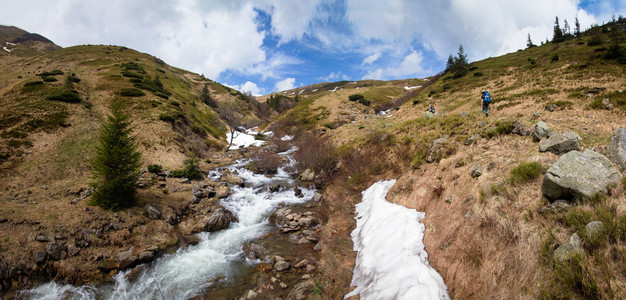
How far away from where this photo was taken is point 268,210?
15633mm

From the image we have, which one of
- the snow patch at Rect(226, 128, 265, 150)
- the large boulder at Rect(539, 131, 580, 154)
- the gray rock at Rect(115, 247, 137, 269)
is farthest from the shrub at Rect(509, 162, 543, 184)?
the snow patch at Rect(226, 128, 265, 150)

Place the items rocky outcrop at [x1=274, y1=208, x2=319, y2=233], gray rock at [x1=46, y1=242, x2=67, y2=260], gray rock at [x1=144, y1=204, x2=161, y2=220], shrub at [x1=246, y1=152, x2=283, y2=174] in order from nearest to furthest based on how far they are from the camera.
Result: gray rock at [x1=46, y1=242, x2=67, y2=260]
gray rock at [x1=144, y1=204, x2=161, y2=220]
rocky outcrop at [x1=274, y1=208, x2=319, y2=233]
shrub at [x1=246, y1=152, x2=283, y2=174]

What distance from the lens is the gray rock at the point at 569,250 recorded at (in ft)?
12.6

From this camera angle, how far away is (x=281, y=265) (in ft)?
30.2

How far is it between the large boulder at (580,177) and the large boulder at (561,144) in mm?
2383

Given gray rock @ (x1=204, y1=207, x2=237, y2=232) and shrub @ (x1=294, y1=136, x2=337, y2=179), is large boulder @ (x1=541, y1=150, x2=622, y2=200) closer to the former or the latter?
gray rock @ (x1=204, y1=207, x2=237, y2=232)

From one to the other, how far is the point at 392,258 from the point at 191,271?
840 centimetres

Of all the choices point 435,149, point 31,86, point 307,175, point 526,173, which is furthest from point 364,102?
point 31,86

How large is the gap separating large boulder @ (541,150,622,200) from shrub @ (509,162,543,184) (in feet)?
3.87

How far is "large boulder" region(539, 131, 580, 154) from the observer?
736cm

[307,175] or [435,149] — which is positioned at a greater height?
[435,149]

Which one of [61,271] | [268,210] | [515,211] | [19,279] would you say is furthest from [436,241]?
[19,279]

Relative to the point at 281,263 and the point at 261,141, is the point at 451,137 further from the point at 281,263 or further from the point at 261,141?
the point at 261,141

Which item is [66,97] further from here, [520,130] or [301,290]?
[520,130]
